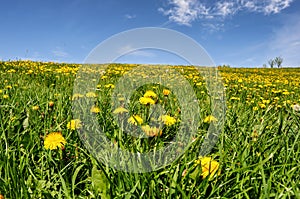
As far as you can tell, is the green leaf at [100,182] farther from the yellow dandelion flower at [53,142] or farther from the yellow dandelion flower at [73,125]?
the yellow dandelion flower at [73,125]

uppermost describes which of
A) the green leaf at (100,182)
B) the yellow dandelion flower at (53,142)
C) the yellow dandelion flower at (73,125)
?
the yellow dandelion flower at (73,125)

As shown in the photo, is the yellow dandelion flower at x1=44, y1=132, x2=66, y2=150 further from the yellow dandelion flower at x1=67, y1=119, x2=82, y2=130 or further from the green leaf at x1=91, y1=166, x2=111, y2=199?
the green leaf at x1=91, y1=166, x2=111, y2=199

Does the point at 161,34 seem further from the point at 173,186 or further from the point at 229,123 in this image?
the point at 173,186

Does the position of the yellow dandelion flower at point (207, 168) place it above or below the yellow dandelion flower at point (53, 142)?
below

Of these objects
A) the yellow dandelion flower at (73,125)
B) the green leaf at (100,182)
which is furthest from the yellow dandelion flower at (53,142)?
the green leaf at (100,182)

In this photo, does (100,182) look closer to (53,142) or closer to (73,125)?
(53,142)

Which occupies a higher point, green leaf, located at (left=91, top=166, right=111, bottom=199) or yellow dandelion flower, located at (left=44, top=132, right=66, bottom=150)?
yellow dandelion flower, located at (left=44, top=132, right=66, bottom=150)

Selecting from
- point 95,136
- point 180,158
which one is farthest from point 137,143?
point 95,136

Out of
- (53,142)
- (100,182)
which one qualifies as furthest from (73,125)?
(100,182)

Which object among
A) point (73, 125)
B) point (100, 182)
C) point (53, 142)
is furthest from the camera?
point (73, 125)

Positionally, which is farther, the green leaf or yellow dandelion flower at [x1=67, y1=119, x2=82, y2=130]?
yellow dandelion flower at [x1=67, y1=119, x2=82, y2=130]

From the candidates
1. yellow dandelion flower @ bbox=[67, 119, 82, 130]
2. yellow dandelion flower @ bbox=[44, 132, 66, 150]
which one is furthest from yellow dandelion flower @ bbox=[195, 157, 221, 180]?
yellow dandelion flower @ bbox=[67, 119, 82, 130]

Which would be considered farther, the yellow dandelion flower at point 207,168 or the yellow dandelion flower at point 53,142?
the yellow dandelion flower at point 53,142

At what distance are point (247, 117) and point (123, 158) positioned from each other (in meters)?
1.44
